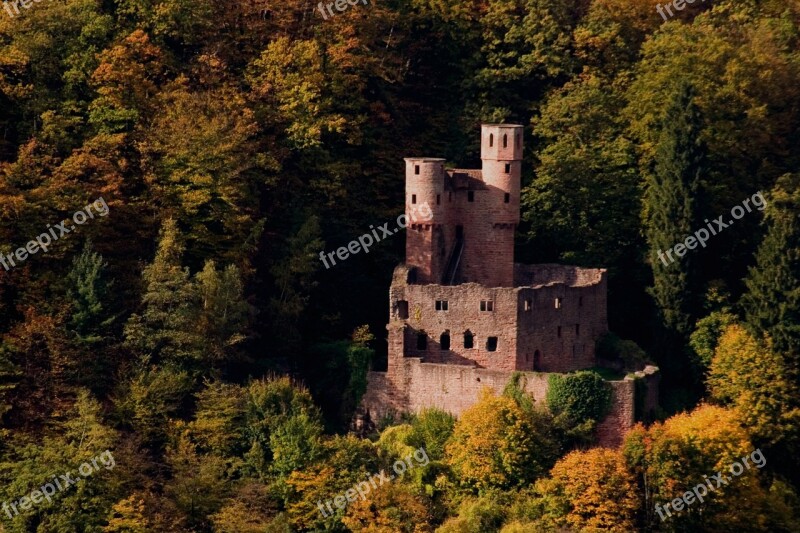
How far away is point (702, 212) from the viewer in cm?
9375

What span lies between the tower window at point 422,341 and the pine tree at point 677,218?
35.1ft

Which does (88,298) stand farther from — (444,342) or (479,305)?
(479,305)

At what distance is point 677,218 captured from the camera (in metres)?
93.4

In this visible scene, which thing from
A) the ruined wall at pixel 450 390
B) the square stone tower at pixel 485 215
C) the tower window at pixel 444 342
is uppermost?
the square stone tower at pixel 485 215

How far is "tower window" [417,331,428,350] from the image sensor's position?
88.8 m

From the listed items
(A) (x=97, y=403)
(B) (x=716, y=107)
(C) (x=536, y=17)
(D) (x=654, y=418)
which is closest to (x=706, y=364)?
(D) (x=654, y=418)

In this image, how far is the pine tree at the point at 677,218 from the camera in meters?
92.9

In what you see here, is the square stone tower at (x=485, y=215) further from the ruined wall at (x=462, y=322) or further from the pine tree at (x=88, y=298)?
the pine tree at (x=88, y=298)

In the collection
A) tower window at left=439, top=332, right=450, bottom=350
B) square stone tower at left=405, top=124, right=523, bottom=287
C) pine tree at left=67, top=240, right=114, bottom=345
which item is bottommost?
tower window at left=439, top=332, right=450, bottom=350

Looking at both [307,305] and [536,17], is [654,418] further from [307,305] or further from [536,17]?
[536,17]

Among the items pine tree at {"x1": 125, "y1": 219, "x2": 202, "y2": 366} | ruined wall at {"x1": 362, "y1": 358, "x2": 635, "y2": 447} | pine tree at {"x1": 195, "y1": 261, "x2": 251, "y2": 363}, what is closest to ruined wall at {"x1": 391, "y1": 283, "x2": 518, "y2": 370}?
ruined wall at {"x1": 362, "y1": 358, "x2": 635, "y2": 447}

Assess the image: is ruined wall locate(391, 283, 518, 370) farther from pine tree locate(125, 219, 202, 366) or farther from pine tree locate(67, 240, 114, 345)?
pine tree locate(67, 240, 114, 345)

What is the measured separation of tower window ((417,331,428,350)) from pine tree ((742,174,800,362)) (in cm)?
1301

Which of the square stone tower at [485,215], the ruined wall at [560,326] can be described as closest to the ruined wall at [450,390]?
the ruined wall at [560,326]
